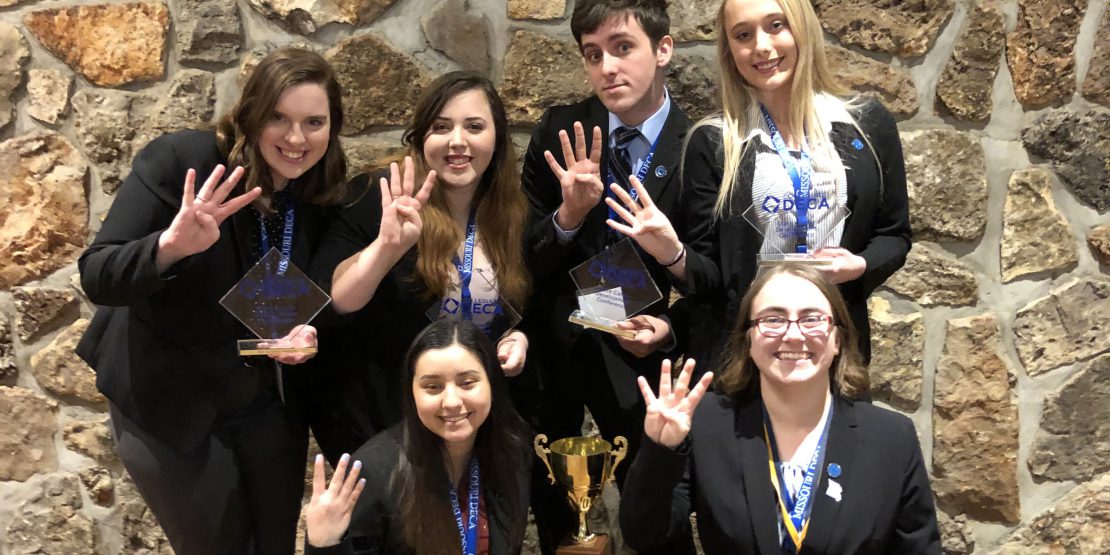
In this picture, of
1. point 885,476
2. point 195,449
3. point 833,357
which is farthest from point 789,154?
point 195,449

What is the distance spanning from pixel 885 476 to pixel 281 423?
1275mm

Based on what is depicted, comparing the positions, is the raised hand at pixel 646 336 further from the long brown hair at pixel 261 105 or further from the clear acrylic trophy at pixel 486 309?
the long brown hair at pixel 261 105

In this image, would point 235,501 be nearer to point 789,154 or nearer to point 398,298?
point 398,298

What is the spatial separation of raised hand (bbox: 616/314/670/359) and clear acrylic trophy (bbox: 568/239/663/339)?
50 millimetres

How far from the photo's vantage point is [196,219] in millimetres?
1999

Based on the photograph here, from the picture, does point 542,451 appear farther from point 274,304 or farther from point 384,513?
point 274,304

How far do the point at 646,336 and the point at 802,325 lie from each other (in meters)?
0.49

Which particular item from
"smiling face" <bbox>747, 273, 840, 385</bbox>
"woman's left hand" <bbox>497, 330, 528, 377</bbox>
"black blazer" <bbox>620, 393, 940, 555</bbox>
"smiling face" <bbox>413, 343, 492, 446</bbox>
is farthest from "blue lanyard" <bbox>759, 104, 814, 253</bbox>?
"smiling face" <bbox>413, 343, 492, 446</bbox>

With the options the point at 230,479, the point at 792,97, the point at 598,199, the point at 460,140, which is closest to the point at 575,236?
the point at 598,199

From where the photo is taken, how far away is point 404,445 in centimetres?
217

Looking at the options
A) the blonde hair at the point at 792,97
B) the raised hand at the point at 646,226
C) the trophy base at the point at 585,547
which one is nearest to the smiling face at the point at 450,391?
the trophy base at the point at 585,547

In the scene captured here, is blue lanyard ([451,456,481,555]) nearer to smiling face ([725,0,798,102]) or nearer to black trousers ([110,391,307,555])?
black trousers ([110,391,307,555])

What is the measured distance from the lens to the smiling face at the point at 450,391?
2115 mm

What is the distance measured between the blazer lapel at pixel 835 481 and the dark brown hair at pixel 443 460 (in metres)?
0.63
